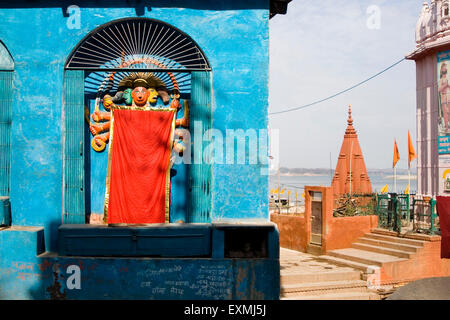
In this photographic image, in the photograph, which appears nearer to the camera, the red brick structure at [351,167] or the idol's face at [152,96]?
the idol's face at [152,96]

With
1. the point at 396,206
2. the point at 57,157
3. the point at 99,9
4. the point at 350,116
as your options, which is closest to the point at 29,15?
the point at 99,9

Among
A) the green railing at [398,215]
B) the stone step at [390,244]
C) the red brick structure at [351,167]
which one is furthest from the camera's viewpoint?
the red brick structure at [351,167]

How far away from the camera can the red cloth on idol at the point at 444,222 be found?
42.1 feet

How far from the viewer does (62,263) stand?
8797 mm

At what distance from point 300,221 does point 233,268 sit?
8.30 metres

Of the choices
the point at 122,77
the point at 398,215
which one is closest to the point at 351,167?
the point at 398,215

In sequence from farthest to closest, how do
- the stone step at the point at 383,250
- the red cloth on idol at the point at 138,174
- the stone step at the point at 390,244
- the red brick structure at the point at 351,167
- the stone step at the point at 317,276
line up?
1. the red brick structure at the point at 351,167
2. the stone step at the point at 390,244
3. the stone step at the point at 383,250
4. the stone step at the point at 317,276
5. the red cloth on idol at the point at 138,174

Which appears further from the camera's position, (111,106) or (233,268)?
(111,106)

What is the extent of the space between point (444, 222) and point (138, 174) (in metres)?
9.37

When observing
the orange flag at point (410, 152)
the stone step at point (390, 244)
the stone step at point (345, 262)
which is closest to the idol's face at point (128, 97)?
the stone step at point (345, 262)

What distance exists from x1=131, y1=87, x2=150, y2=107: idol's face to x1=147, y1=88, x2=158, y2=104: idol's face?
6 centimetres

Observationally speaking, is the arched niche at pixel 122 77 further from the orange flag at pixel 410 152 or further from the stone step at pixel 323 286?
the orange flag at pixel 410 152

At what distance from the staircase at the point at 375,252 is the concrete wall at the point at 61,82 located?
539 centimetres

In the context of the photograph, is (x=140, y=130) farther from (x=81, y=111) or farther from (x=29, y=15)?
(x=29, y=15)
